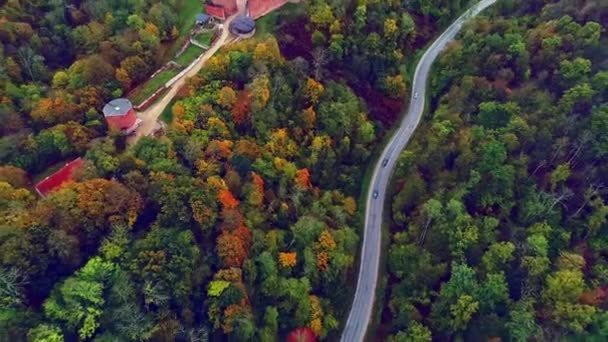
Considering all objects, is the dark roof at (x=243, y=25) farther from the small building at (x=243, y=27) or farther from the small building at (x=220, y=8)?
the small building at (x=220, y=8)

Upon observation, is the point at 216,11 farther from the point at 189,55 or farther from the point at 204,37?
Answer: the point at 189,55

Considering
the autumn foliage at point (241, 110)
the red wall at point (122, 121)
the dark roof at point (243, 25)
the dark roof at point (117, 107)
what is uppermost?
the dark roof at point (243, 25)

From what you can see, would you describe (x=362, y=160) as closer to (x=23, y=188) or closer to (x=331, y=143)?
(x=331, y=143)

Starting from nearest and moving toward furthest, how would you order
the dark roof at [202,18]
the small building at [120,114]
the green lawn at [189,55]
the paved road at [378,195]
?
the small building at [120,114]
the paved road at [378,195]
the green lawn at [189,55]
the dark roof at [202,18]

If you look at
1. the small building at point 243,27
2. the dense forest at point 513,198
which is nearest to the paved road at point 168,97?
the small building at point 243,27

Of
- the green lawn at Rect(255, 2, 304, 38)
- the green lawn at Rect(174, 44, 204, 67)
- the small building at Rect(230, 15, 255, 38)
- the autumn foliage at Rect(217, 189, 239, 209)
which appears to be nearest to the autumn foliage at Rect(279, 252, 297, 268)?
the autumn foliage at Rect(217, 189, 239, 209)

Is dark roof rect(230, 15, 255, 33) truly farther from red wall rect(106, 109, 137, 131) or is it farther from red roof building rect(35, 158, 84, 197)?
red roof building rect(35, 158, 84, 197)

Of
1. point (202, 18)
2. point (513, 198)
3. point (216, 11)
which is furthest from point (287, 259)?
point (216, 11)
